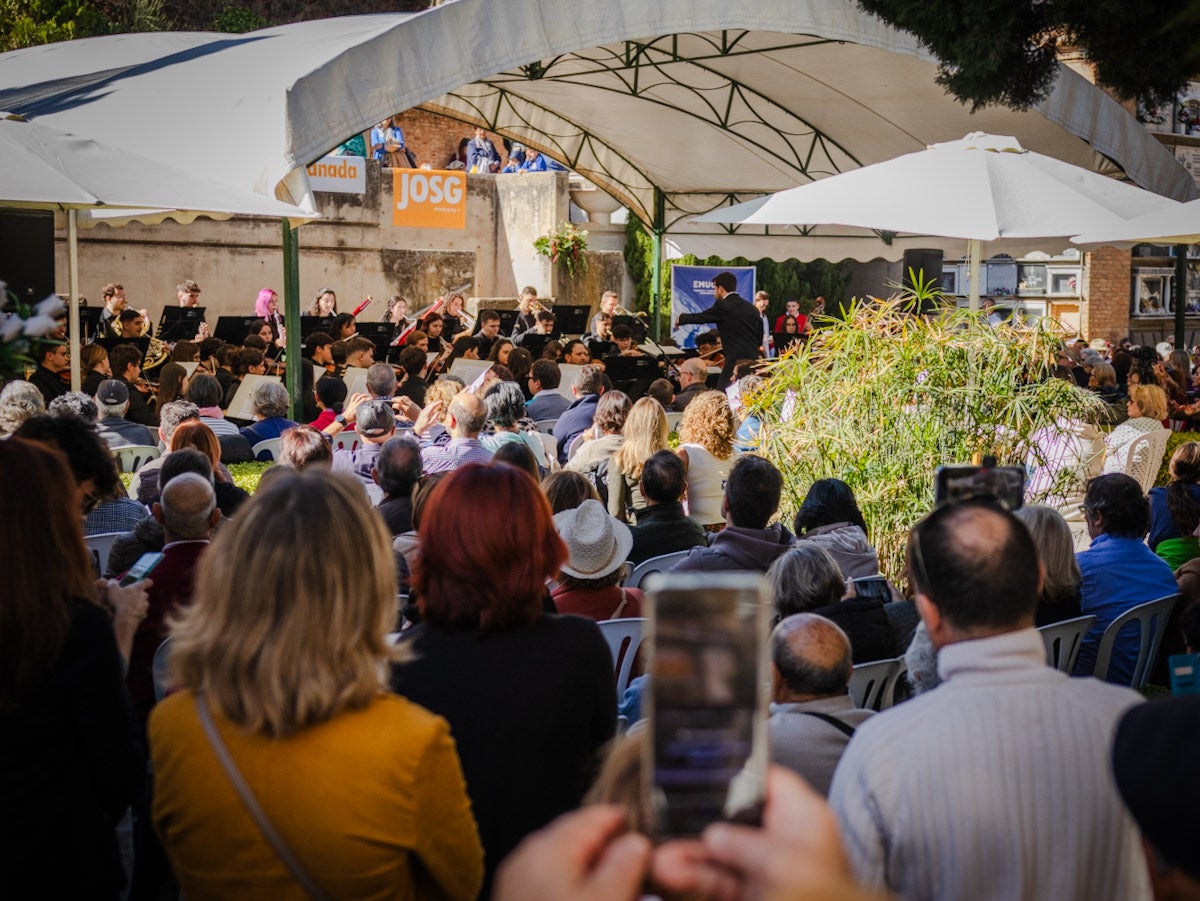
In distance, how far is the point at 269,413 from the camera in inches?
318

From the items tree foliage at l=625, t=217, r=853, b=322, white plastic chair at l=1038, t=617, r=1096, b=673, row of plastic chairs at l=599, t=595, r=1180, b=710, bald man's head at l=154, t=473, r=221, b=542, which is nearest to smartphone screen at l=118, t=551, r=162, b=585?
bald man's head at l=154, t=473, r=221, b=542

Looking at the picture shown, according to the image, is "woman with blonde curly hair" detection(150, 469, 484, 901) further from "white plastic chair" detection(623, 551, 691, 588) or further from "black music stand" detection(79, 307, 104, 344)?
"black music stand" detection(79, 307, 104, 344)

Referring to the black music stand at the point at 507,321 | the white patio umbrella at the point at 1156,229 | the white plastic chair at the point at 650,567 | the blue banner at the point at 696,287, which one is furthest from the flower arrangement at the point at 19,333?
the blue banner at the point at 696,287

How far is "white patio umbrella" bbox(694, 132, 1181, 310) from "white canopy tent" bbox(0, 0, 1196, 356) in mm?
2489

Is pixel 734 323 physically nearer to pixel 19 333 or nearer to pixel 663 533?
pixel 663 533

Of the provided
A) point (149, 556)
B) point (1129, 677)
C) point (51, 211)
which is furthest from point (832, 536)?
point (51, 211)

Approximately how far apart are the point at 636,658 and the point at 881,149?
13.8 metres

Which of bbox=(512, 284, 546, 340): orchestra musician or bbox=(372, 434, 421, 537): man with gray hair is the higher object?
bbox=(512, 284, 546, 340): orchestra musician

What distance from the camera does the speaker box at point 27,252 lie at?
33.8 ft

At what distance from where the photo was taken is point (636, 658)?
13.9 ft

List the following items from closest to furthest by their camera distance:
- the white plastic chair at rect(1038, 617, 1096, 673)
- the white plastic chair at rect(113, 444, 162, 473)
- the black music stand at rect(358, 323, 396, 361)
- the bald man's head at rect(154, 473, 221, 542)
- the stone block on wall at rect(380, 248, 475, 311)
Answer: the bald man's head at rect(154, 473, 221, 542)
the white plastic chair at rect(1038, 617, 1096, 673)
the white plastic chair at rect(113, 444, 162, 473)
the black music stand at rect(358, 323, 396, 361)
the stone block on wall at rect(380, 248, 475, 311)

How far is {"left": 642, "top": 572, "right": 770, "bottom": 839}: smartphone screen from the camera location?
1067 millimetres

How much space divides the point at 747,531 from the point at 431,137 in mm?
23156

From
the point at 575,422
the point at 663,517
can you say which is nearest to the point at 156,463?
the point at 663,517
